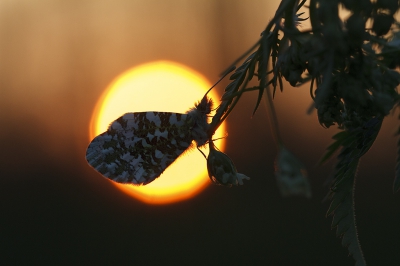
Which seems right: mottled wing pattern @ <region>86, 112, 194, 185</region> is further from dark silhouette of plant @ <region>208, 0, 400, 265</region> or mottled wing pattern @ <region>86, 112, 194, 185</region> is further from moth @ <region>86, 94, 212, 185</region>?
dark silhouette of plant @ <region>208, 0, 400, 265</region>

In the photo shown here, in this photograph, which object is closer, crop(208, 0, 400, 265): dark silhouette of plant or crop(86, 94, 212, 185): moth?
crop(208, 0, 400, 265): dark silhouette of plant

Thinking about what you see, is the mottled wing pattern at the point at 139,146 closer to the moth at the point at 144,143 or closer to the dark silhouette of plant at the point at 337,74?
the moth at the point at 144,143

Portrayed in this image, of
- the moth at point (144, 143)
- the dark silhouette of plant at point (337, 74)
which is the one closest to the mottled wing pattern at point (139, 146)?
the moth at point (144, 143)

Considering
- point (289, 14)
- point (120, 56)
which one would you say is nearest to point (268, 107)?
point (289, 14)

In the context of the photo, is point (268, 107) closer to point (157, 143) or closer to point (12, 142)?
point (157, 143)

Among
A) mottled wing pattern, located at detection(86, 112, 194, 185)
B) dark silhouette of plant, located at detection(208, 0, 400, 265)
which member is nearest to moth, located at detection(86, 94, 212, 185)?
mottled wing pattern, located at detection(86, 112, 194, 185)

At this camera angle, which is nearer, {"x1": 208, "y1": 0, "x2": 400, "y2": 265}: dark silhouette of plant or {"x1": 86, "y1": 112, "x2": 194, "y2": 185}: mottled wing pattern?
{"x1": 208, "y1": 0, "x2": 400, "y2": 265}: dark silhouette of plant
